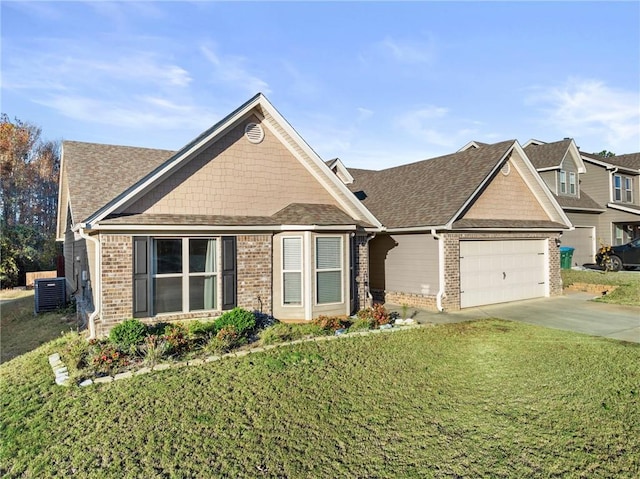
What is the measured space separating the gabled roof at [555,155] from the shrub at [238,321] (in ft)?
70.7

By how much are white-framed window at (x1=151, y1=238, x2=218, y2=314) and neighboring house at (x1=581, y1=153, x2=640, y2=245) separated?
25666mm

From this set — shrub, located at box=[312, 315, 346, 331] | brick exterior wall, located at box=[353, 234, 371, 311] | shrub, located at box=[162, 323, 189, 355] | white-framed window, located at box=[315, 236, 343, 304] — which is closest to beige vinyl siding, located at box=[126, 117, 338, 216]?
white-framed window, located at box=[315, 236, 343, 304]

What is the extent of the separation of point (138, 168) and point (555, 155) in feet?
75.4

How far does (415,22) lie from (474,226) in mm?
6905

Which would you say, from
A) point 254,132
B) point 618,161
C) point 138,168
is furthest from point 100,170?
point 618,161

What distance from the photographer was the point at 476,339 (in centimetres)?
978

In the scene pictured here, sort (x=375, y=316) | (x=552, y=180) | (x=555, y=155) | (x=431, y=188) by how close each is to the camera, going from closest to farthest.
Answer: (x=375, y=316), (x=431, y=188), (x=552, y=180), (x=555, y=155)

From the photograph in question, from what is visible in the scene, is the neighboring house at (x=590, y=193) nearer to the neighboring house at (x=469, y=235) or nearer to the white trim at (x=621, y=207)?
the white trim at (x=621, y=207)

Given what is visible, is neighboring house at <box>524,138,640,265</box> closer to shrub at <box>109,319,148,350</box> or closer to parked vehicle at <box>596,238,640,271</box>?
parked vehicle at <box>596,238,640,271</box>

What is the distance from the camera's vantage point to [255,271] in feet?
37.1

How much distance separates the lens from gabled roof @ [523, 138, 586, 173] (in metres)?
24.1

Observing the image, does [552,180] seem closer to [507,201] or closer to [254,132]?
[507,201]

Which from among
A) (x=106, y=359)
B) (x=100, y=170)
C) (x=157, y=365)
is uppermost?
(x=100, y=170)

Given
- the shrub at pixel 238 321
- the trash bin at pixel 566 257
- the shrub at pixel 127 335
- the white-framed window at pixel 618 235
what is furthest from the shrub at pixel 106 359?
the white-framed window at pixel 618 235
